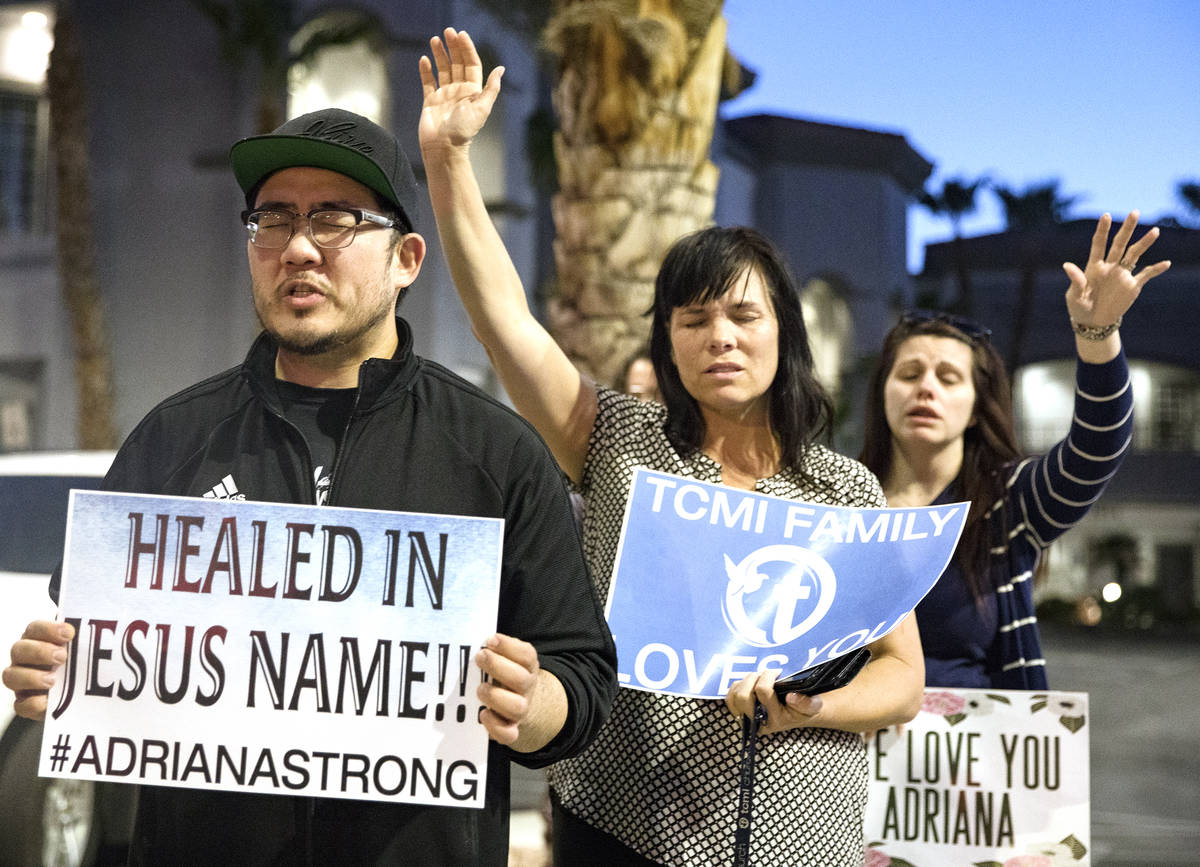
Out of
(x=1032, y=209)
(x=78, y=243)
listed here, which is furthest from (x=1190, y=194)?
(x=78, y=243)

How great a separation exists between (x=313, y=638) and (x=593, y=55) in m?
3.99

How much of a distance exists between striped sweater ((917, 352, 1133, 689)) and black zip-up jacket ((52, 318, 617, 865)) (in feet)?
3.99

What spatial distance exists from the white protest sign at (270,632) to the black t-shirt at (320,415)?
115mm

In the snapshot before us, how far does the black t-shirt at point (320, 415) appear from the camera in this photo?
67.9 inches

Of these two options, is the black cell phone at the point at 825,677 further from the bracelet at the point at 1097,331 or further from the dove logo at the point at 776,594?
the bracelet at the point at 1097,331

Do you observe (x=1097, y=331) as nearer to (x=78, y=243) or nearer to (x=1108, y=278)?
(x=1108, y=278)

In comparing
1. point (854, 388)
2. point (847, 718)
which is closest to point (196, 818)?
point (847, 718)

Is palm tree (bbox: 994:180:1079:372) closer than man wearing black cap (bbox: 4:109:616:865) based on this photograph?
No

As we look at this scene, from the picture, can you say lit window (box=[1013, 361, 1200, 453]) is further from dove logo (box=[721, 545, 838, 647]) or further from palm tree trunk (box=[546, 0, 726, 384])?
dove logo (box=[721, 545, 838, 647])

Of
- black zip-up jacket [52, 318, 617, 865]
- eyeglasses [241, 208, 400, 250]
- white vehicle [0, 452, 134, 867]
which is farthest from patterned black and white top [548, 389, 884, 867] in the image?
white vehicle [0, 452, 134, 867]

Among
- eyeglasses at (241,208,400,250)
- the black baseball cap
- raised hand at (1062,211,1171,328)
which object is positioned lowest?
eyeglasses at (241,208,400,250)

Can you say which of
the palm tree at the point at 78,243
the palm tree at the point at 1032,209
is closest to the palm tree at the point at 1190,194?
the palm tree at the point at 1032,209

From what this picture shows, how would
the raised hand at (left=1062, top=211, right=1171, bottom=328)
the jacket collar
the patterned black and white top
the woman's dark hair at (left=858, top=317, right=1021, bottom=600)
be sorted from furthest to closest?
the woman's dark hair at (left=858, top=317, right=1021, bottom=600) → the raised hand at (left=1062, top=211, right=1171, bottom=328) → the patterned black and white top → the jacket collar

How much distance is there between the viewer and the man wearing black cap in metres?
1.64
